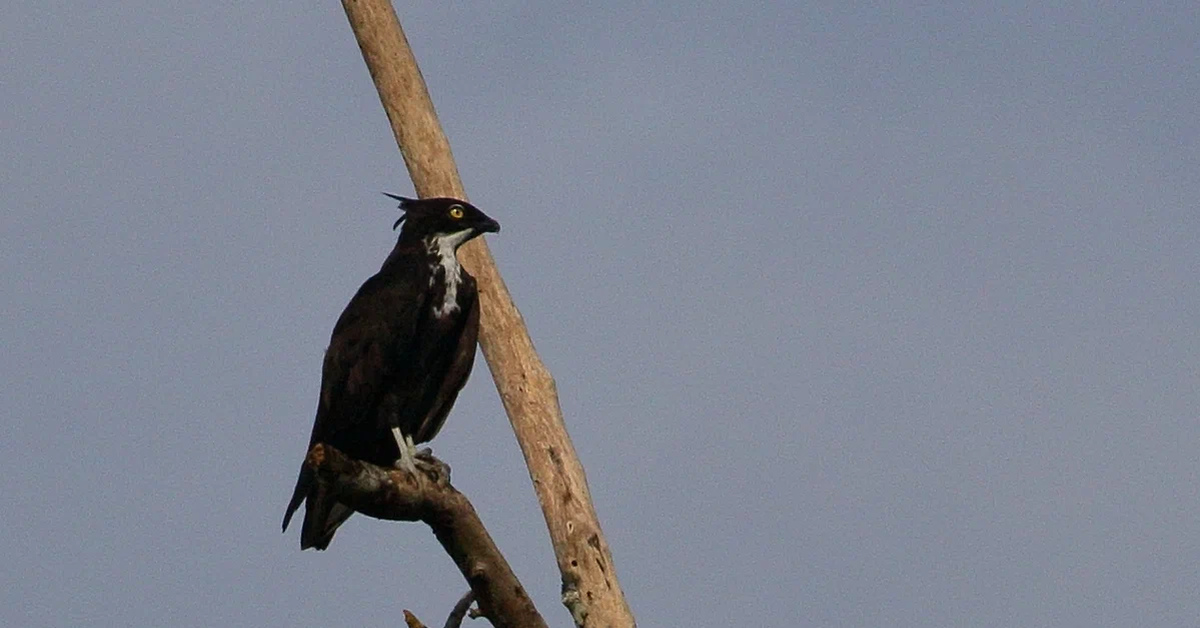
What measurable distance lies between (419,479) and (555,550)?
2.39 m

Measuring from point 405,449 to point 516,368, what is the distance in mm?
1662

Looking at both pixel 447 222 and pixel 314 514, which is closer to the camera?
pixel 314 514

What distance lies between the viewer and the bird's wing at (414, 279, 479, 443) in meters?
9.66

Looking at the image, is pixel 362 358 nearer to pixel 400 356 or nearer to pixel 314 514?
pixel 400 356

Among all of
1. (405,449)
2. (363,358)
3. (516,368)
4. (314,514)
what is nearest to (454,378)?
(363,358)

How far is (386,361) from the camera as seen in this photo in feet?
30.7

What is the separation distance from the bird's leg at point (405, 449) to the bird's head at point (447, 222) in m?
1.18

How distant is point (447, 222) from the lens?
394 inches

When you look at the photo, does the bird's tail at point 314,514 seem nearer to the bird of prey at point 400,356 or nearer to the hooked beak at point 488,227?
the bird of prey at point 400,356

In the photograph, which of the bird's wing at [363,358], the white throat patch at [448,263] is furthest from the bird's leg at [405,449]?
the white throat patch at [448,263]

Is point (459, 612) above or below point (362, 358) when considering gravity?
below

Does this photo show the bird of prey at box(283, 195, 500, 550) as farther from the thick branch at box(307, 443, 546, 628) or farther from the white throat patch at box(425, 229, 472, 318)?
the thick branch at box(307, 443, 546, 628)

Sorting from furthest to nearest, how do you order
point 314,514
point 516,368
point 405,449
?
point 516,368
point 405,449
point 314,514

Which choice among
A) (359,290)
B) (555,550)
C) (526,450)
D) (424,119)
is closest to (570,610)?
(555,550)
